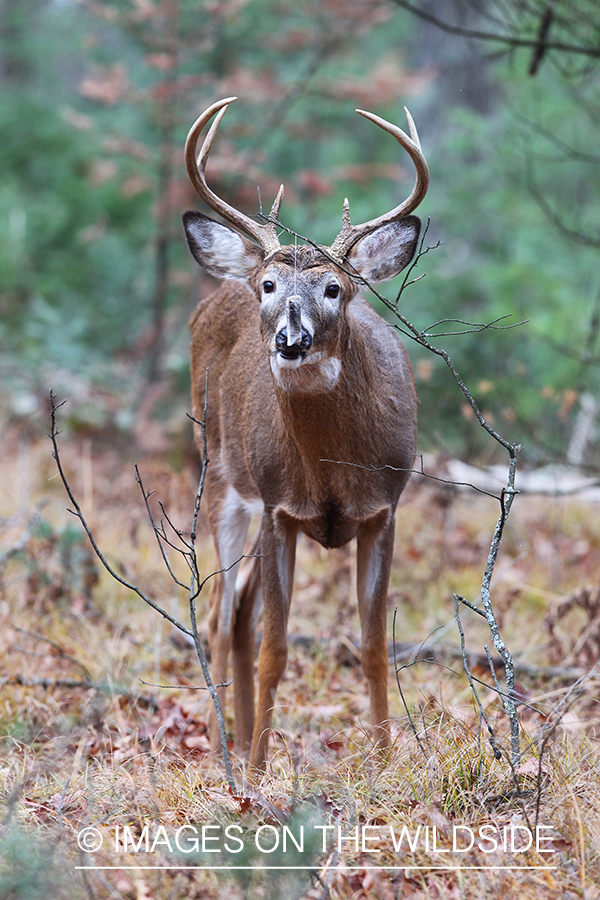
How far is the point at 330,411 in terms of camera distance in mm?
3750

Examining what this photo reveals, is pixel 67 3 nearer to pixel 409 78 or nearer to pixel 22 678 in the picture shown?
pixel 409 78

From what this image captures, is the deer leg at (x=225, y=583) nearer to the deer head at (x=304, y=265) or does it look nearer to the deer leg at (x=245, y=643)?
the deer leg at (x=245, y=643)

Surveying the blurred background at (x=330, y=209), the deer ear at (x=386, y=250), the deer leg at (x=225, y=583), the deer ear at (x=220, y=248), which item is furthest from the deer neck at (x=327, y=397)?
the blurred background at (x=330, y=209)

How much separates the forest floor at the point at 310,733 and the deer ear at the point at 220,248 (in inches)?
69.2

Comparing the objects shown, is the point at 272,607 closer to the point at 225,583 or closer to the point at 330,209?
the point at 225,583

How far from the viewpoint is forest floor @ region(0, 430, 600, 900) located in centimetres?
281

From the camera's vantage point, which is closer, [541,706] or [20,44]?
[541,706]

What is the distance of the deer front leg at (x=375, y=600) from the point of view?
13.1 ft

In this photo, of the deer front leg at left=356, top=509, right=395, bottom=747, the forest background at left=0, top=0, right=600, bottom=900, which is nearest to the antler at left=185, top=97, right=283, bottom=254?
the forest background at left=0, top=0, right=600, bottom=900

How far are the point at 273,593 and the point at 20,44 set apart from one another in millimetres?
17392

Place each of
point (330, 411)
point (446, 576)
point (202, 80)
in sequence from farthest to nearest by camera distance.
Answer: point (202, 80)
point (446, 576)
point (330, 411)

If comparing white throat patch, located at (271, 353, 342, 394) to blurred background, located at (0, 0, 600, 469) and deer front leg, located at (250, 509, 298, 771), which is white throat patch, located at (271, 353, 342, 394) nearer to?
deer front leg, located at (250, 509, 298, 771)

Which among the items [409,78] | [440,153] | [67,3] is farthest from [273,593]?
[67,3]

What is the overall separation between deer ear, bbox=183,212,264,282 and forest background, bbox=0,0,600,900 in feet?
3.64
